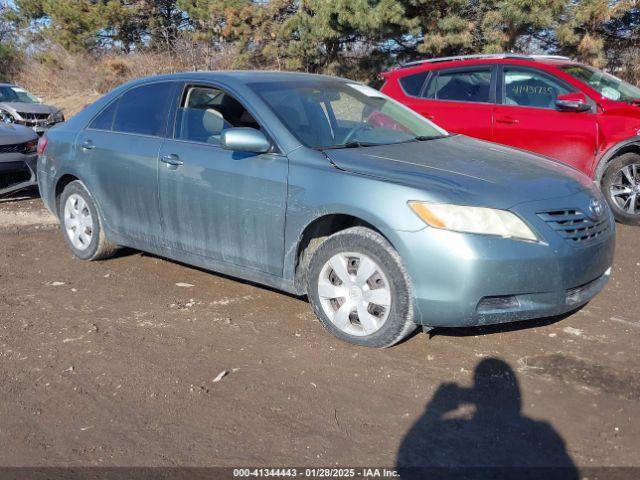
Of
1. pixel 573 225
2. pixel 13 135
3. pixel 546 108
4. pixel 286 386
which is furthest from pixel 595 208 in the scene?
pixel 13 135

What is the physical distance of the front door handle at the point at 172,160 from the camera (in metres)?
5.10

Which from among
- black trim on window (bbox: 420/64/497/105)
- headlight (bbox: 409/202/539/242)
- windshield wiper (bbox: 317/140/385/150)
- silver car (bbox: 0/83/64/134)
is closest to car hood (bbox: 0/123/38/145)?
black trim on window (bbox: 420/64/497/105)

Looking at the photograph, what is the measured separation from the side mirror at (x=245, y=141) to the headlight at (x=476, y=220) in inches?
47.9

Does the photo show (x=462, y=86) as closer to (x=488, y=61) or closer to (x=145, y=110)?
(x=488, y=61)

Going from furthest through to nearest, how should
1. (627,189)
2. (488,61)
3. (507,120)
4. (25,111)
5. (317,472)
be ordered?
(25,111)
(488,61)
(507,120)
(627,189)
(317,472)

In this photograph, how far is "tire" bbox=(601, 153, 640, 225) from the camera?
735 centimetres

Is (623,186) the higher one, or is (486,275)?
(486,275)

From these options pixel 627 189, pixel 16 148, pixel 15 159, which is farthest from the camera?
pixel 16 148

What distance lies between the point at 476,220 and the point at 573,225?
65 centimetres

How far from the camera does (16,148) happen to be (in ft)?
29.1

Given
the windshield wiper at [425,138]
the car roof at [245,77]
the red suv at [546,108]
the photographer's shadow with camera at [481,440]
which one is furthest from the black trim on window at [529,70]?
the photographer's shadow with camera at [481,440]

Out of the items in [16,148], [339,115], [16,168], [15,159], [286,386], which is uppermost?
[339,115]

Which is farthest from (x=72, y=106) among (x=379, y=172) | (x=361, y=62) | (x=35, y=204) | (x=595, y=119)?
(x=379, y=172)

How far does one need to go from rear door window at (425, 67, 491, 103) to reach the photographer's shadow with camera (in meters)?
5.15
